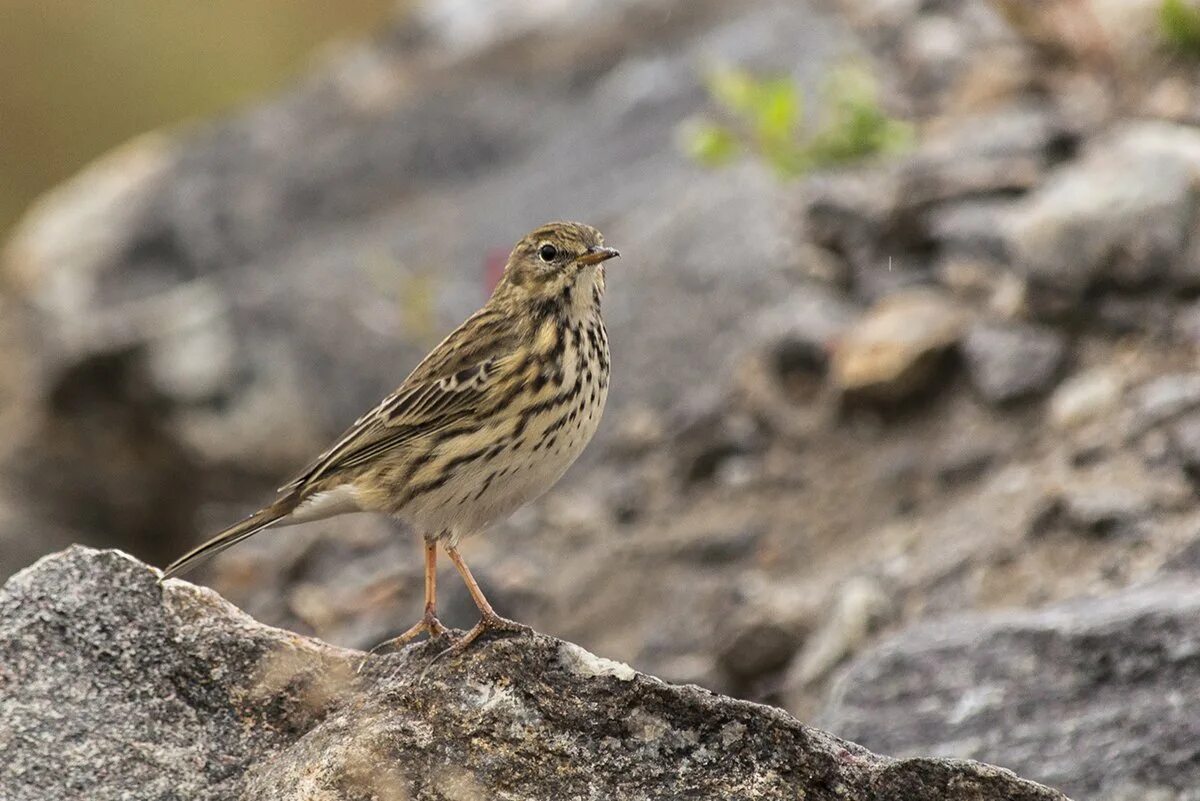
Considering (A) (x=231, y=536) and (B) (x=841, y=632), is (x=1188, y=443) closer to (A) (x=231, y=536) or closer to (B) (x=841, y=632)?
(B) (x=841, y=632)

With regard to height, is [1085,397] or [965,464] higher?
[1085,397]

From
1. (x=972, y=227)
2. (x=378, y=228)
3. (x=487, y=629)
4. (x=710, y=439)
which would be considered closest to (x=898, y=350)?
(x=972, y=227)

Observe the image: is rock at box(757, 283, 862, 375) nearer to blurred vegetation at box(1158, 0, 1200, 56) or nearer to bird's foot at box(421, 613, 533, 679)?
blurred vegetation at box(1158, 0, 1200, 56)

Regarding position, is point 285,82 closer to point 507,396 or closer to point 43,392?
point 43,392

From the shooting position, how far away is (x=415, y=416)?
628cm

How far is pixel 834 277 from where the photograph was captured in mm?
10125

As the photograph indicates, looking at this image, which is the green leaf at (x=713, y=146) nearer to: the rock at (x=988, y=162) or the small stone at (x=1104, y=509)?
the rock at (x=988, y=162)

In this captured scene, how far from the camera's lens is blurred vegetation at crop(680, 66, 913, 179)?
10.8 metres

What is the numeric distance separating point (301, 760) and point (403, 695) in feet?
1.02

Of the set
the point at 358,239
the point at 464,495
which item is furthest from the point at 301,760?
the point at 358,239

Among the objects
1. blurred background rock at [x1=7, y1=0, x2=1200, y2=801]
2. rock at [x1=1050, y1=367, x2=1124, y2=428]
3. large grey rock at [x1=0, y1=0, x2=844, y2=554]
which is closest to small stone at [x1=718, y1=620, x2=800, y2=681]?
blurred background rock at [x1=7, y1=0, x2=1200, y2=801]

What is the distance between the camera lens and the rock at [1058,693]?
17.9ft

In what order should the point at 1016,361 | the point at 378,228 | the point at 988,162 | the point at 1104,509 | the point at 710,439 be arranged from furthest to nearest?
1. the point at 378,228
2. the point at 988,162
3. the point at 710,439
4. the point at 1016,361
5. the point at 1104,509

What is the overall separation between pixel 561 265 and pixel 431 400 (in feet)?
2.38
